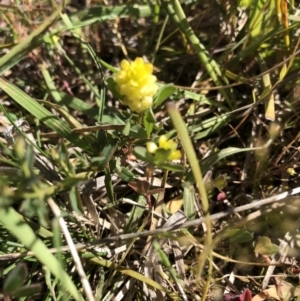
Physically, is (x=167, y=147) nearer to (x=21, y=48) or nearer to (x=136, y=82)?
(x=136, y=82)

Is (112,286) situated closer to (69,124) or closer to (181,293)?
(181,293)

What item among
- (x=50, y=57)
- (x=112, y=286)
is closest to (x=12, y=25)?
(x=50, y=57)

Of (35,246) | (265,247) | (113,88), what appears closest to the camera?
(35,246)

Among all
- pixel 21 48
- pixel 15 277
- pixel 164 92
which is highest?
pixel 21 48

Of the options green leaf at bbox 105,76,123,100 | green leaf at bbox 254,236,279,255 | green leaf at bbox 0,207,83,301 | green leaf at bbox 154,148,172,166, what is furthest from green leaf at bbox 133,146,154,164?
green leaf at bbox 254,236,279,255

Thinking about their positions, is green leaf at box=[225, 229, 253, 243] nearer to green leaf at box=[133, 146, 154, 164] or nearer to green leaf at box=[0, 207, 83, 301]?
green leaf at box=[133, 146, 154, 164]

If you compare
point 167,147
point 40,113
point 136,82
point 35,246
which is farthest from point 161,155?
point 40,113
